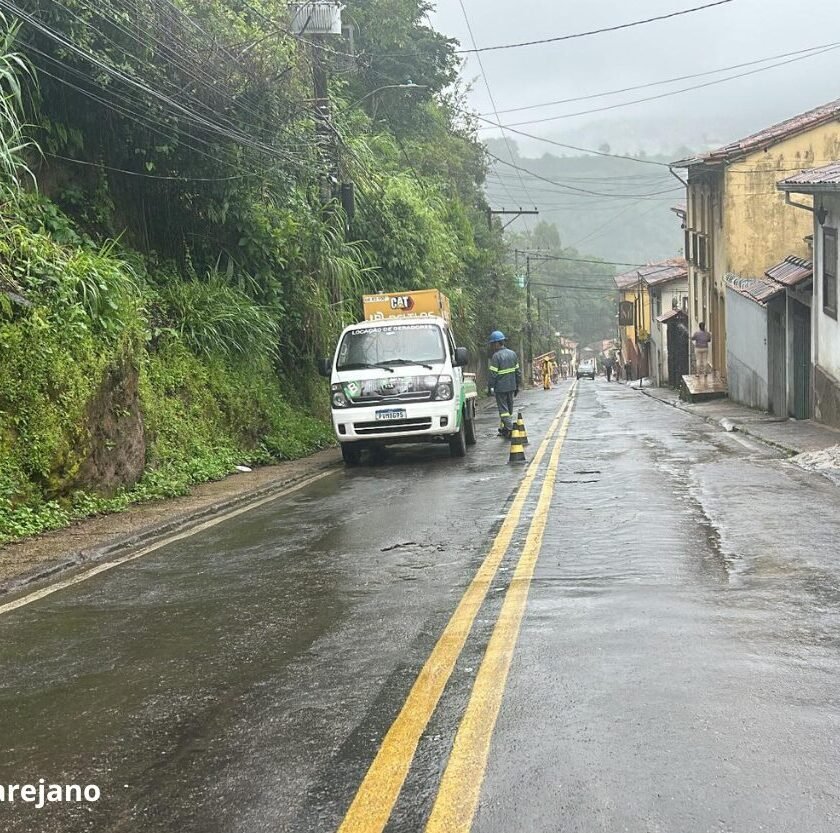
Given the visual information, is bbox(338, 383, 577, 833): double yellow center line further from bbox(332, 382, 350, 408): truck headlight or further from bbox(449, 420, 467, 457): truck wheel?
bbox(449, 420, 467, 457): truck wheel

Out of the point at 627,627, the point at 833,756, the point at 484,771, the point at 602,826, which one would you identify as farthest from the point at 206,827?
the point at 627,627

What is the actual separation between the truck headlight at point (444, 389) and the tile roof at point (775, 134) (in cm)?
2267

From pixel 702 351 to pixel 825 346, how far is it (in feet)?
62.5

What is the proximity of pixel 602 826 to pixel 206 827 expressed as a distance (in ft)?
4.25

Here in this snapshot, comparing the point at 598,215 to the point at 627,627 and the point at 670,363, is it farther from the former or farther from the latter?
the point at 627,627

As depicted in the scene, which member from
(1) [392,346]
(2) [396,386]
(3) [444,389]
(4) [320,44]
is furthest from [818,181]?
(4) [320,44]

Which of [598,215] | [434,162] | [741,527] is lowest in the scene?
[741,527]

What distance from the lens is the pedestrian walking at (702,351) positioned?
1515 inches

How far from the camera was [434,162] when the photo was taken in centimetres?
4212

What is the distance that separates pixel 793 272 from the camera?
2364 cm

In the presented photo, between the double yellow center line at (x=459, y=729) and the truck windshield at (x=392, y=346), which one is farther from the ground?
the truck windshield at (x=392, y=346)

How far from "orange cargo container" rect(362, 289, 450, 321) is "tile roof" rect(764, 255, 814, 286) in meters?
7.76

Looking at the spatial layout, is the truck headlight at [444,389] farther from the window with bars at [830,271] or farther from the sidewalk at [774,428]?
the window with bars at [830,271]

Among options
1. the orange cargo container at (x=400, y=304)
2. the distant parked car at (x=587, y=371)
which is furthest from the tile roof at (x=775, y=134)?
the distant parked car at (x=587, y=371)
